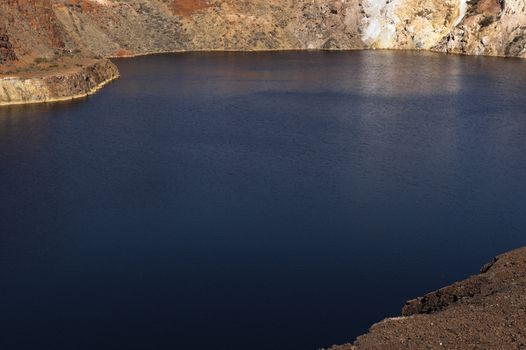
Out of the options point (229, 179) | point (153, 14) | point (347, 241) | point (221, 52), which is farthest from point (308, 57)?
point (347, 241)

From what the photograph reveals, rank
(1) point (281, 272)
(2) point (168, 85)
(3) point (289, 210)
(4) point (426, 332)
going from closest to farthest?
(4) point (426, 332)
(1) point (281, 272)
(3) point (289, 210)
(2) point (168, 85)

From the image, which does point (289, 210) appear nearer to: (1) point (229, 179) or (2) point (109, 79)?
(1) point (229, 179)

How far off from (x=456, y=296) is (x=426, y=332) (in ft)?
20.8

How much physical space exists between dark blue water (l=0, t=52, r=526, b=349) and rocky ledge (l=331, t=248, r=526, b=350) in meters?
6.52

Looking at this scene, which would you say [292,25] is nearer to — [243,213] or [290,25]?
[290,25]

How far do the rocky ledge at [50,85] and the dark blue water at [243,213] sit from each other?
11.2 feet

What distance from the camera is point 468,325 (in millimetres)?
29781

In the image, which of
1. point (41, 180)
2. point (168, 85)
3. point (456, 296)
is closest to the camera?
point (456, 296)

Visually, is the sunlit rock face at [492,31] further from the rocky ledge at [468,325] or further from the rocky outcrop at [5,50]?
the rocky ledge at [468,325]

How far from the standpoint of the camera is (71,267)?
44844mm

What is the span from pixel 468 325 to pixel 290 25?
13353cm

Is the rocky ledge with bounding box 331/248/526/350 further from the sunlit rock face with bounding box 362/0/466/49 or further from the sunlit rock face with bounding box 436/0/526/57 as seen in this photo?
the sunlit rock face with bounding box 362/0/466/49

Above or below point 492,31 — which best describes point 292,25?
above

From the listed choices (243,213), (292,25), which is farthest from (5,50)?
(292,25)
